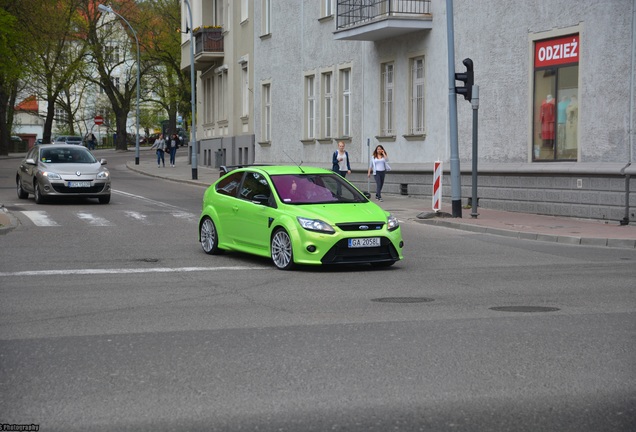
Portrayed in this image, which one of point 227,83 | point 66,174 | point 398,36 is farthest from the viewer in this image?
point 227,83

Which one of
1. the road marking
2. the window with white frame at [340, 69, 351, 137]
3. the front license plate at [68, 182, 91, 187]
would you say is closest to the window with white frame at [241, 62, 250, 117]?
the window with white frame at [340, 69, 351, 137]

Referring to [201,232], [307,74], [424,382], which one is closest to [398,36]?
[307,74]

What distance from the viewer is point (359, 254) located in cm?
1432

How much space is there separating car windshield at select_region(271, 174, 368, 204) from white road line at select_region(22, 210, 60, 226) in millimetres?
8078

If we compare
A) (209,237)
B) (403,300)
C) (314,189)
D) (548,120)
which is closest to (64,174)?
(209,237)

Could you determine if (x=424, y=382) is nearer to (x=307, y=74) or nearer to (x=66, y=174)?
(x=66, y=174)

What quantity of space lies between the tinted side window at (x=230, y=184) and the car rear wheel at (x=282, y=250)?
164 centimetres

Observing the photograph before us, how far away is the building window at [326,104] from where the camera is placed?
37250mm

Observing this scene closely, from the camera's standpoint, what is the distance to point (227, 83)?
50.8m

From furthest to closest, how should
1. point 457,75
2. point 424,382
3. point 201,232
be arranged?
point 457,75 < point 201,232 < point 424,382

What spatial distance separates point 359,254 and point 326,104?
2372 cm

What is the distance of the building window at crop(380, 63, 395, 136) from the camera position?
32.7m

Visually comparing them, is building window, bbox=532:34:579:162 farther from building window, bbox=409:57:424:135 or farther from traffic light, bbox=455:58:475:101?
building window, bbox=409:57:424:135

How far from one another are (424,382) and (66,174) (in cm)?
2115
